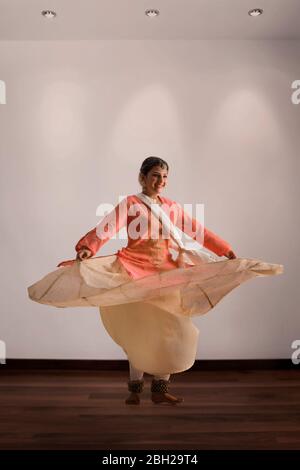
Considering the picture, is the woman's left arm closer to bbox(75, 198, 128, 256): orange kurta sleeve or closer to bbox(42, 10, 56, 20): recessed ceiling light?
bbox(75, 198, 128, 256): orange kurta sleeve

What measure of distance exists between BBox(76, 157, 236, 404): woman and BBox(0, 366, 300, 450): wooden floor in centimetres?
20

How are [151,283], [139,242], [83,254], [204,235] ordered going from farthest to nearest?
[204,235]
[139,242]
[83,254]
[151,283]

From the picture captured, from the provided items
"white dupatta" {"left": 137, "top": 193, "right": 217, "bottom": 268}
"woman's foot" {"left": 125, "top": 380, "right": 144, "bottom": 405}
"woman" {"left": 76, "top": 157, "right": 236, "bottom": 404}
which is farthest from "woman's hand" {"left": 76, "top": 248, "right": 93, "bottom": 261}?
"woman's foot" {"left": 125, "top": 380, "right": 144, "bottom": 405}

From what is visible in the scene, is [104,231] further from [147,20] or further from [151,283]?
[147,20]

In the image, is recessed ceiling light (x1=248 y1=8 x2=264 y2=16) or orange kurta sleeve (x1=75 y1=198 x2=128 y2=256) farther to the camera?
recessed ceiling light (x1=248 y1=8 x2=264 y2=16)

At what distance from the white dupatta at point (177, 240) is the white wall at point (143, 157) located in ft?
4.34

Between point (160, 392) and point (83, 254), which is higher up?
point (83, 254)

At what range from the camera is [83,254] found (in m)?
2.59

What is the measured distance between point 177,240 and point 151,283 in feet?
1.20

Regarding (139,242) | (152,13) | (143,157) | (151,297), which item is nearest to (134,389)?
(151,297)

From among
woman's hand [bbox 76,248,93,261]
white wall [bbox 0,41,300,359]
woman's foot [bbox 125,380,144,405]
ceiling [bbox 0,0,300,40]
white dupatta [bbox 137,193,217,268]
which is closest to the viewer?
woman's hand [bbox 76,248,93,261]

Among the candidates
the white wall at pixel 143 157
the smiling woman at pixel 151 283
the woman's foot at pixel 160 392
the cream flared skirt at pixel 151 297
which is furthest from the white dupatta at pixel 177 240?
the white wall at pixel 143 157

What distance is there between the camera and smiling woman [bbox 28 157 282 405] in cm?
242

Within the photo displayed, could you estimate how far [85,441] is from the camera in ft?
7.89
